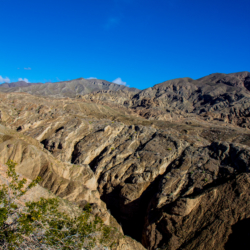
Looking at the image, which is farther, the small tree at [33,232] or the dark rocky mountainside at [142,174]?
the dark rocky mountainside at [142,174]

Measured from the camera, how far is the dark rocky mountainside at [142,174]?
46.9 ft

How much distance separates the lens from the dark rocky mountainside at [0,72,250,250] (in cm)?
1429

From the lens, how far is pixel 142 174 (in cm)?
2161

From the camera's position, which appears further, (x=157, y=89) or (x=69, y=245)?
(x=157, y=89)

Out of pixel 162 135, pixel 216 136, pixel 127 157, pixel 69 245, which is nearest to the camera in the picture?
pixel 69 245

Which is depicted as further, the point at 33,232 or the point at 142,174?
the point at 142,174

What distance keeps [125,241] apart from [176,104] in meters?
94.4

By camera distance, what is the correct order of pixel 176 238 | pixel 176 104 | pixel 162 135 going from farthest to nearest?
pixel 176 104
pixel 162 135
pixel 176 238

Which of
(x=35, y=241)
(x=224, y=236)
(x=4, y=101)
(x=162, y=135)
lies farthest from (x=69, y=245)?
(x=4, y=101)

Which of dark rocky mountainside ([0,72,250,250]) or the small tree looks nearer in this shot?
the small tree

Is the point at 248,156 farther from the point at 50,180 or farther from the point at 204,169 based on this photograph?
the point at 50,180

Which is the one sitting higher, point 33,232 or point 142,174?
point 142,174

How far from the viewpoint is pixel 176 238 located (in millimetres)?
14086

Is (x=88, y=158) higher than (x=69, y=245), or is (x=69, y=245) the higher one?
(x=88, y=158)
